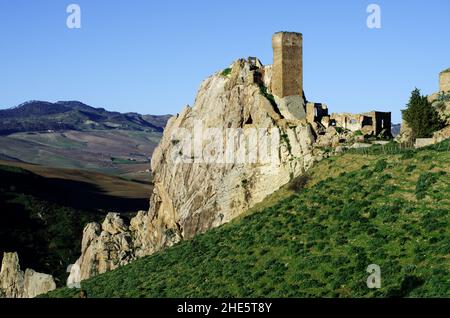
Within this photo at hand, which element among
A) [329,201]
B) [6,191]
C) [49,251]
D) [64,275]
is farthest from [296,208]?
[6,191]

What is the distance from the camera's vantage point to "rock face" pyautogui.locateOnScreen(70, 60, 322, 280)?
6706 cm

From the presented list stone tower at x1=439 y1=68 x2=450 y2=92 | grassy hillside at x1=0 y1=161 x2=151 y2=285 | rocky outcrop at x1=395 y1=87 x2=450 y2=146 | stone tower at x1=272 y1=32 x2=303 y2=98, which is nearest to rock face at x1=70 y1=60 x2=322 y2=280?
stone tower at x1=272 y1=32 x2=303 y2=98

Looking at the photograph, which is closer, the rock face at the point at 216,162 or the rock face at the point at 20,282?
the rock face at the point at 216,162

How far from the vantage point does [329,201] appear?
49875 millimetres

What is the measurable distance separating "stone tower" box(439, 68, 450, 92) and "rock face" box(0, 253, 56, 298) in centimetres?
4252

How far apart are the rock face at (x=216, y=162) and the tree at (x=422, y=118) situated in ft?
25.1

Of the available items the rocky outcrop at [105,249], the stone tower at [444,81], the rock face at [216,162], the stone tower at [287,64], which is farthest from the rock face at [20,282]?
the stone tower at [444,81]

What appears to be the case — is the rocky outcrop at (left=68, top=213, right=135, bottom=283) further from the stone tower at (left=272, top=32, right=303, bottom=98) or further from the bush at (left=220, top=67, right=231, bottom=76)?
the stone tower at (left=272, top=32, right=303, bottom=98)

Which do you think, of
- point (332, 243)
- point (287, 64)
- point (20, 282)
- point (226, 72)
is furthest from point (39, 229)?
point (332, 243)

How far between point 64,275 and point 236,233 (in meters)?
58.2

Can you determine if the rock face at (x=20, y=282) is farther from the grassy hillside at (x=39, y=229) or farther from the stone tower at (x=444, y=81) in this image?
the stone tower at (x=444, y=81)

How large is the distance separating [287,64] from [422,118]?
12.3 meters

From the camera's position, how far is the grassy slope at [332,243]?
121 ft

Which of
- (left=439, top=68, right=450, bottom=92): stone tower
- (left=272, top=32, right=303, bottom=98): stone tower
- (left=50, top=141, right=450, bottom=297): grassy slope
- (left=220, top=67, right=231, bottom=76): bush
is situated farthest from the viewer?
(left=220, top=67, right=231, bottom=76): bush
